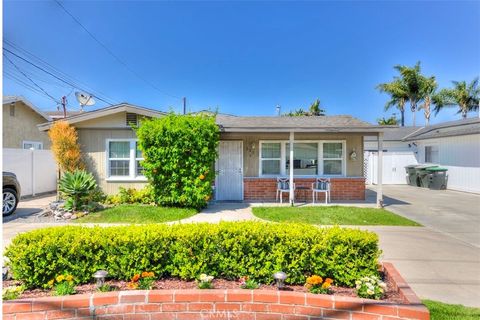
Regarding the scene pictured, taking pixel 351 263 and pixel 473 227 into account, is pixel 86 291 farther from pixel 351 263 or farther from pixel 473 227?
pixel 473 227

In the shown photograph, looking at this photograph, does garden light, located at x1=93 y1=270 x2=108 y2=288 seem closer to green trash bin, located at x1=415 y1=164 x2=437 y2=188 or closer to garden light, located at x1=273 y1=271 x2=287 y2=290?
garden light, located at x1=273 y1=271 x2=287 y2=290

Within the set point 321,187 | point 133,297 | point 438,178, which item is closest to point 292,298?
point 133,297

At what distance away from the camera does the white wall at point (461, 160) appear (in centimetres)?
1334

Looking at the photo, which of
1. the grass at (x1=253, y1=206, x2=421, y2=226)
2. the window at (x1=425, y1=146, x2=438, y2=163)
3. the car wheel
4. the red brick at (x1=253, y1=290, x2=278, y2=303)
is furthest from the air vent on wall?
the window at (x1=425, y1=146, x2=438, y2=163)

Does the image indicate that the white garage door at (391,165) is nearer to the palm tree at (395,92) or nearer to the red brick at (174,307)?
the palm tree at (395,92)

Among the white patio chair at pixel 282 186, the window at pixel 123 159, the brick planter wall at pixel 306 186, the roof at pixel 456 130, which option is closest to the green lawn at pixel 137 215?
the window at pixel 123 159

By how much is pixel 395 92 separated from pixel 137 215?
1185 inches

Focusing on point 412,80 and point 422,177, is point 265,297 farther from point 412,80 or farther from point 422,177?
point 412,80

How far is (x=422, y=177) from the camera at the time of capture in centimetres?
1574

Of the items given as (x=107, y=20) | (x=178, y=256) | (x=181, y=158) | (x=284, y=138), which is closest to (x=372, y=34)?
(x=284, y=138)

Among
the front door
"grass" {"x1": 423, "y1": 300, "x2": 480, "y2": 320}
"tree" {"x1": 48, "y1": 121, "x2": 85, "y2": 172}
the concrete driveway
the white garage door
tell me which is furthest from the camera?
the white garage door

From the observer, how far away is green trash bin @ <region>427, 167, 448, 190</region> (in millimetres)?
14719

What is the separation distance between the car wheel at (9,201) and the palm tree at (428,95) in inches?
1327

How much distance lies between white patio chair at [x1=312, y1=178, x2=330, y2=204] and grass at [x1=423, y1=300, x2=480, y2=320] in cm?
671
